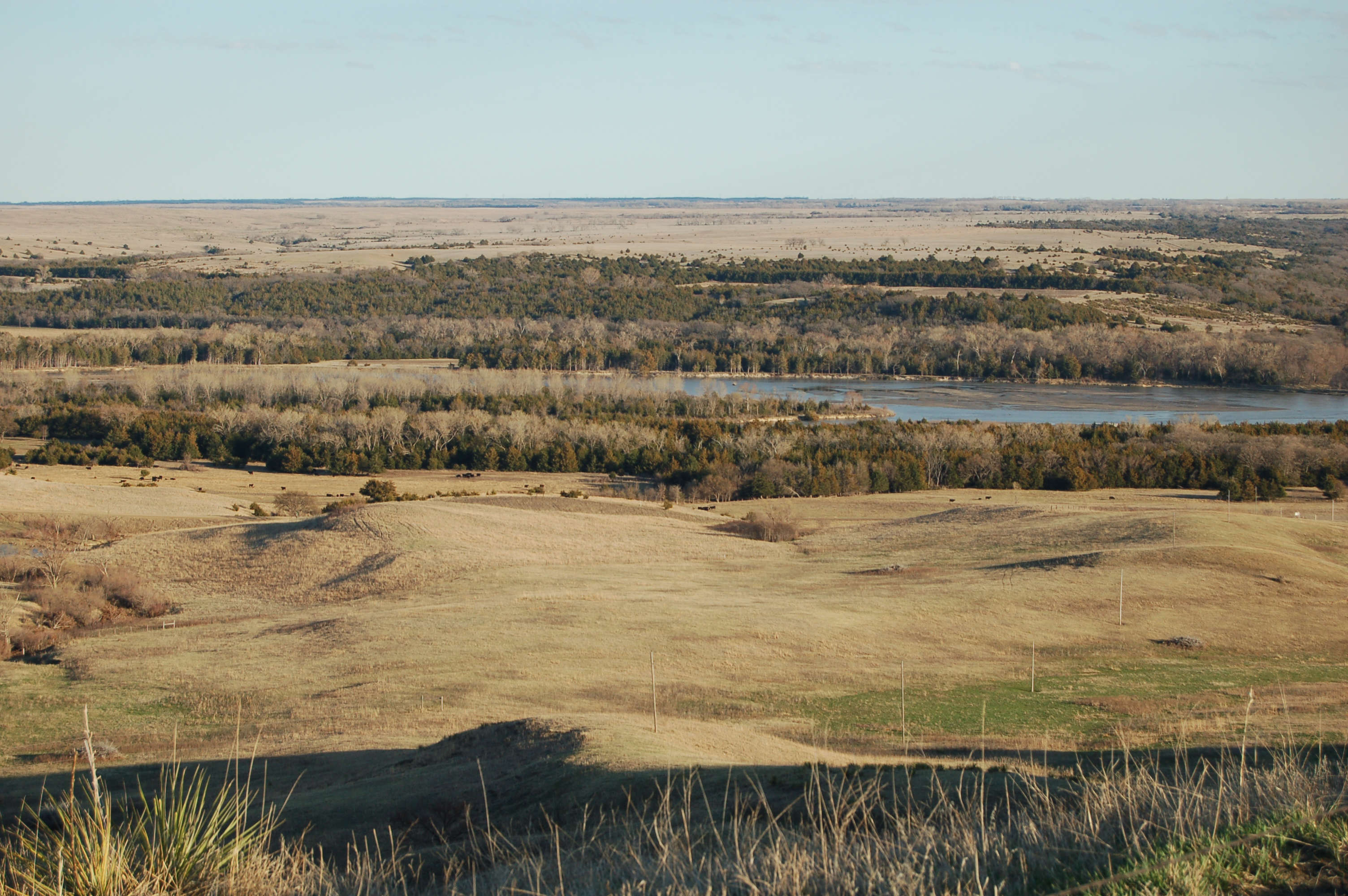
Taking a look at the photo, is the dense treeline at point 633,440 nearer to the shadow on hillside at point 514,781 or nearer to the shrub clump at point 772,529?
the shrub clump at point 772,529

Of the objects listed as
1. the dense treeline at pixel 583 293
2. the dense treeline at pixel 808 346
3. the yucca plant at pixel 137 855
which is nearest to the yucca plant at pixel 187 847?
the yucca plant at pixel 137 855

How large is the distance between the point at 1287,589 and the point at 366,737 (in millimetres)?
29183

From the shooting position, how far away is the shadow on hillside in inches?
539

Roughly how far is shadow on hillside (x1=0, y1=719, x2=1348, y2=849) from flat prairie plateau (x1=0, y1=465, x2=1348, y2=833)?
140 mm

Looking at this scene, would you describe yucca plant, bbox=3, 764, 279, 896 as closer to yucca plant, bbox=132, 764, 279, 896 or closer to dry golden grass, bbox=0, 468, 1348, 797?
yucca plant, bbox=132, 764, 279, 896

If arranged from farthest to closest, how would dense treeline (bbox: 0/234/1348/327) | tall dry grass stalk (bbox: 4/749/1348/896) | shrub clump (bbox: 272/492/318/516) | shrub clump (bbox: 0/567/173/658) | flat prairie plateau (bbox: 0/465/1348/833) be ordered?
dense treeline (bbox: 0/234/1348/327)
shrub clump (bbox: 272/492/318/516)
shrub clump (bbox: 0/567/173/658)
flat prairie plateau (bbox: 0/465/1348/833)
tall dry grass stalk (bbox: 4/749/1348/896)

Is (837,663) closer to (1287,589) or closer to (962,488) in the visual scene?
(1287,589)

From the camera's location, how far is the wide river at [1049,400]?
10331 centimetres

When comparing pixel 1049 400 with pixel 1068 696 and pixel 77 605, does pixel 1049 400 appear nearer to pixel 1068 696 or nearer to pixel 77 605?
pixel 1068 696

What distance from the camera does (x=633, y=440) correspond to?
86562 mm

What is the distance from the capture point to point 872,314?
536 feet

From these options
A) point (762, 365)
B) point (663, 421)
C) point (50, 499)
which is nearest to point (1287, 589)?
point (50, 499)

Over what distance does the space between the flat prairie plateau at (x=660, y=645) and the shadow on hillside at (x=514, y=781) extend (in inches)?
5.5

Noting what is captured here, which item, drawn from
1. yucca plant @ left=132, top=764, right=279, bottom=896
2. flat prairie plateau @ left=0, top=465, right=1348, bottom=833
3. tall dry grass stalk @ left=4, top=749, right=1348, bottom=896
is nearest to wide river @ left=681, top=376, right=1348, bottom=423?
flat prairie plateau @ left=0, top=465, right=1348, bottom=833
